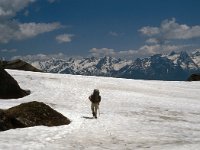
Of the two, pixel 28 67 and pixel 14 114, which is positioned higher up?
pixel 28 67

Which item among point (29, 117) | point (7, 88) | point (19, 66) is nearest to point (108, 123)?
point (29, 117)

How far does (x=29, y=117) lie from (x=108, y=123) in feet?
19.8

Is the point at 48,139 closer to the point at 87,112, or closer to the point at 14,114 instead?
the point at 14,114

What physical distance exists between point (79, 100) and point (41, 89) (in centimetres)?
589

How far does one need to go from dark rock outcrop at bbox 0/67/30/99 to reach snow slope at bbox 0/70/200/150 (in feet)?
4.04

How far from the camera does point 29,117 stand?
2245 centimetres

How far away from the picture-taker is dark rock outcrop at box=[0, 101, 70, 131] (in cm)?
2098

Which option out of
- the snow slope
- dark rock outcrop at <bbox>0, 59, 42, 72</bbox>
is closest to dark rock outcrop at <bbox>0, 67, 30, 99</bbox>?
the snow slope

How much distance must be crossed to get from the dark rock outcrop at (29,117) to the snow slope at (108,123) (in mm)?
741

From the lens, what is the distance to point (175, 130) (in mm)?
23938

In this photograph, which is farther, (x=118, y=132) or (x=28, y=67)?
(x=28, y=67)

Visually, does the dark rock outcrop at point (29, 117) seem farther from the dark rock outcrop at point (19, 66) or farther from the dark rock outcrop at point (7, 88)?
the dark rock outcrop at point (19, 66)

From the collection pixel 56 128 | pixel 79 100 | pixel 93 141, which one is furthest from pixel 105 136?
pixel 79 100

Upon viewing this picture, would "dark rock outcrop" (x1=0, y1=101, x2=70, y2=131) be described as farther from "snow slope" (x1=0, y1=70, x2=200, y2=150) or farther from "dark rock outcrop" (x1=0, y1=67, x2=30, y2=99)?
"dark rock outcrop" (x1=0, y1=67, x2=30, y2=99)
